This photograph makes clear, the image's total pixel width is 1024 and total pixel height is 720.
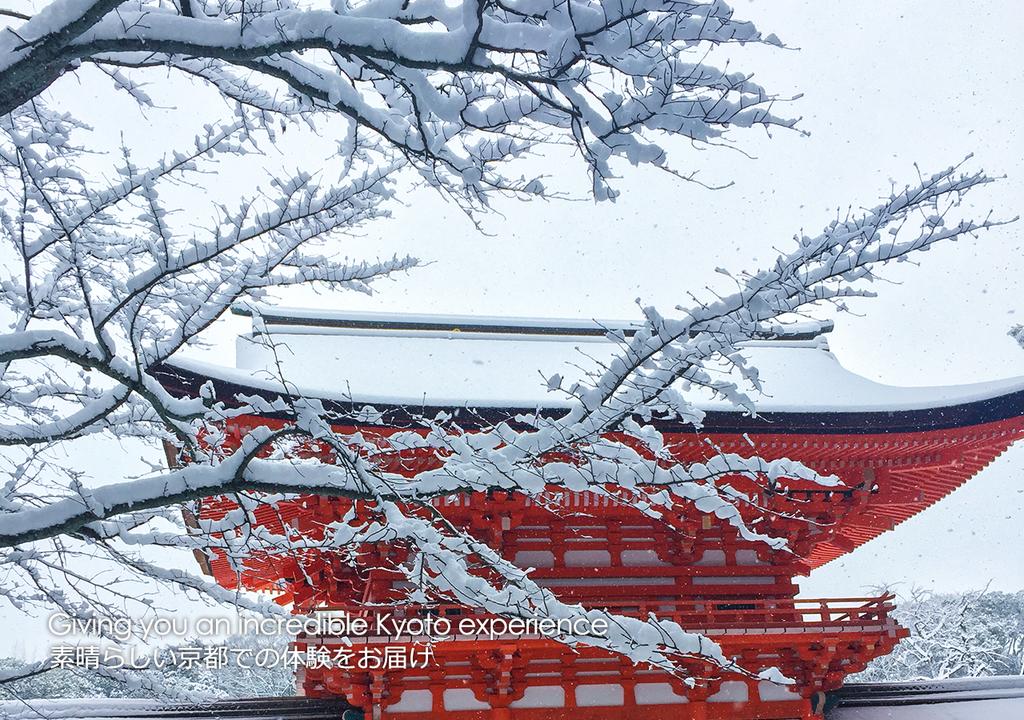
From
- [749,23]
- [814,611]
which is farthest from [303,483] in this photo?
[814,611]

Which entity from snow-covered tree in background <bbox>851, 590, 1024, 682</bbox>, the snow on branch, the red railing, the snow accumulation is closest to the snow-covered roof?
the snow accumulation

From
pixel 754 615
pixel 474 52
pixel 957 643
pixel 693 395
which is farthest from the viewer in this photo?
pixel 957 643

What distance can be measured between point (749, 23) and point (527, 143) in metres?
0.79

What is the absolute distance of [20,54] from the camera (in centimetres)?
217

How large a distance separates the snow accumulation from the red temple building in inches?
2.3

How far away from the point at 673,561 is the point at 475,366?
131 inches

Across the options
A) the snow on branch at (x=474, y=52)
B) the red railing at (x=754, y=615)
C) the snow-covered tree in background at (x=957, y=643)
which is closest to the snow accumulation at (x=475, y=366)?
the red railing at (x=754, y=615)

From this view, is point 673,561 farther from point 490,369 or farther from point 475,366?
point 475,366

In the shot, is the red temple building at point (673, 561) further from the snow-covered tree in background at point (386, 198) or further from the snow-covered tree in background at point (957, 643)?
the snow-covered tree in background at point (957, 643)

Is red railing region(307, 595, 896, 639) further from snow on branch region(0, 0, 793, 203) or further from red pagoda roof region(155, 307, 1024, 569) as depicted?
snow on branch region(0, 0, 793, 203)

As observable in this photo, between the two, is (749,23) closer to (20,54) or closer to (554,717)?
(20,54)

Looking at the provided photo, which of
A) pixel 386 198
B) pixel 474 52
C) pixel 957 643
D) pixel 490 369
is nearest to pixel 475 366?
pixel 490 369

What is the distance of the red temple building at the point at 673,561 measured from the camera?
19.9ft

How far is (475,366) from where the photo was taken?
897 centimetres
